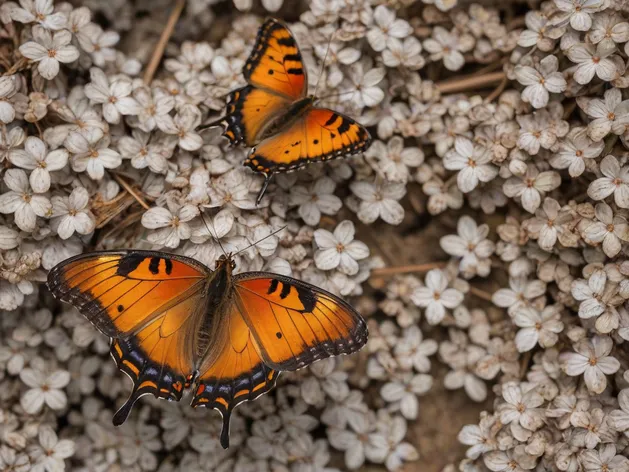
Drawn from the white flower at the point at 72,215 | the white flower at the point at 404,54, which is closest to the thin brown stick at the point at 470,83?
the white flower at the point at 404,54

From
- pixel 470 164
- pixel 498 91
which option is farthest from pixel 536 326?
pixel 498 91

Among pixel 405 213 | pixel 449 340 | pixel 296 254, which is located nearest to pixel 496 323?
pixel 449 340

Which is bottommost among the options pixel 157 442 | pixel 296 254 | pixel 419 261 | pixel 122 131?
pixel 157 442

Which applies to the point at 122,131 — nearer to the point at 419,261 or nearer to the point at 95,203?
the point at 95,203

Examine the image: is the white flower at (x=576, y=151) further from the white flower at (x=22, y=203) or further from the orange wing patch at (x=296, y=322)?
the white flower at (x=22, y=203)

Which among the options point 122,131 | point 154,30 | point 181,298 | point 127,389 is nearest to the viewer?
point 181,298

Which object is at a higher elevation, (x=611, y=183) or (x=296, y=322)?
(x=611, y=183)

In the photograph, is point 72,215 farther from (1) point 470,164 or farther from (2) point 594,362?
(2) point 594,362

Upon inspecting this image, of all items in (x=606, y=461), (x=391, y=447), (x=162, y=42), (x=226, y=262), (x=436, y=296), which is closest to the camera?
(x=226, y=262)
